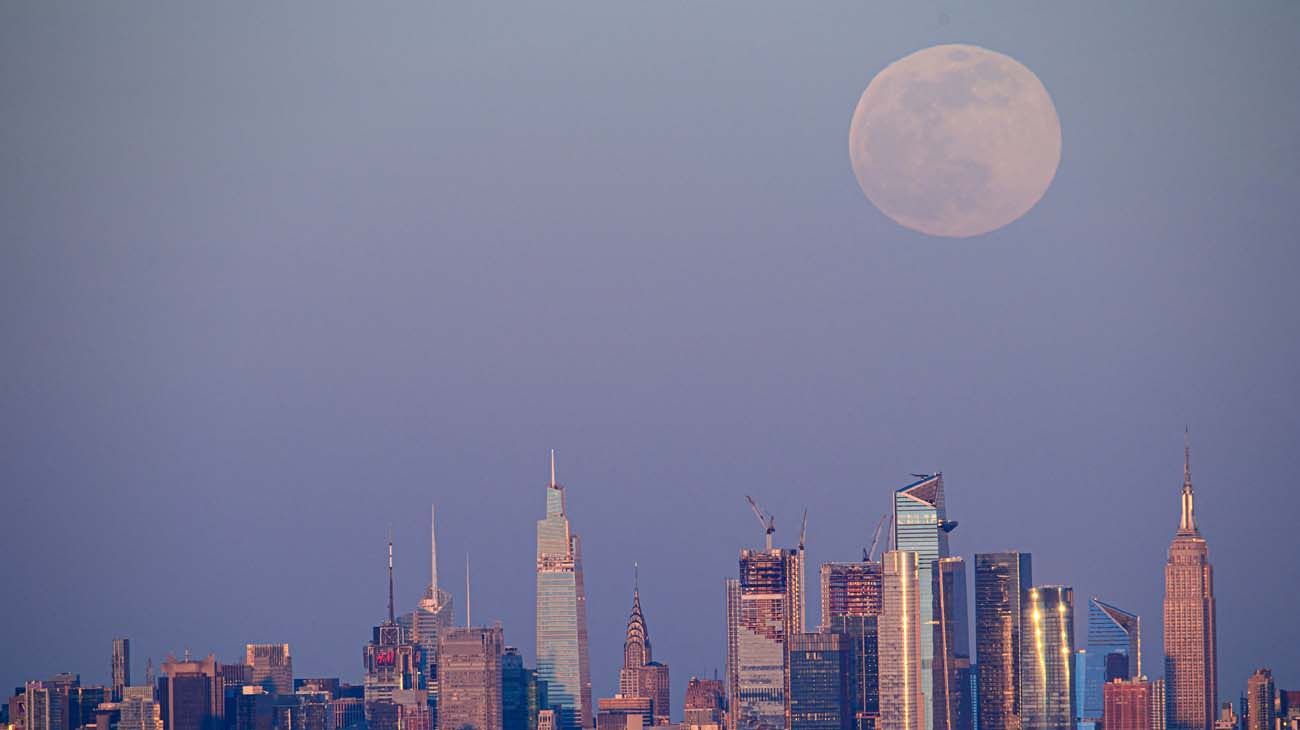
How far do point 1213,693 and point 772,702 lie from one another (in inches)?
842

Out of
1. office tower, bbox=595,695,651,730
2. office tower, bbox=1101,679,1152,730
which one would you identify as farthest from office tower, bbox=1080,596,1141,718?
office tower, bbox=595,695,651,730

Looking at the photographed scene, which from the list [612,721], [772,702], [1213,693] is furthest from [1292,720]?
[612,721]

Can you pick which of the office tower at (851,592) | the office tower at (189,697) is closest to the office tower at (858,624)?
the office tower at (851,592)

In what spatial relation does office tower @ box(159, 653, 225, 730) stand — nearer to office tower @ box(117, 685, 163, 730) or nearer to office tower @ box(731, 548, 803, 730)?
office tower @ box(117, 685, 163, 730)

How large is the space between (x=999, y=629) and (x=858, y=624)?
771 cm

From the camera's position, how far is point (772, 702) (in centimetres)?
14825

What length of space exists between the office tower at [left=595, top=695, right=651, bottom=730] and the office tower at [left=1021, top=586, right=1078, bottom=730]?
23.5 meters

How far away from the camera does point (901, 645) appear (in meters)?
146

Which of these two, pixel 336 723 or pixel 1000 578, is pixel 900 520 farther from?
pixel 336 723

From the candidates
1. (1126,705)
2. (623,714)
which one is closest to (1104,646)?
(1126,705)

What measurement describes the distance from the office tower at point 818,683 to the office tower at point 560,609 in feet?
58.1

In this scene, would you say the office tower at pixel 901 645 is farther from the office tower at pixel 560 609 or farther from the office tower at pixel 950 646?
the office tower at pixel 560 609

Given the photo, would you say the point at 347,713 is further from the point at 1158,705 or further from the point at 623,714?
the point at 1158,705

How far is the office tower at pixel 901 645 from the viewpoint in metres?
142
